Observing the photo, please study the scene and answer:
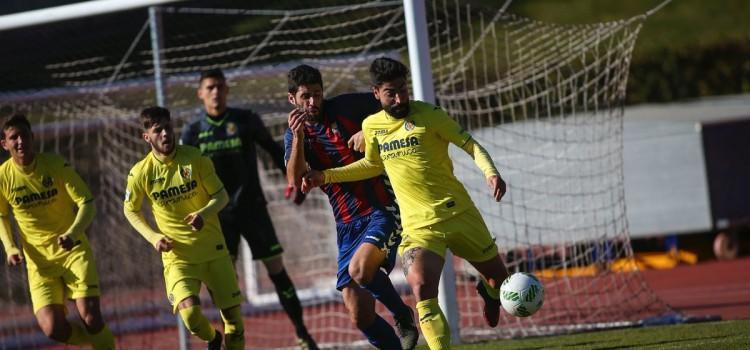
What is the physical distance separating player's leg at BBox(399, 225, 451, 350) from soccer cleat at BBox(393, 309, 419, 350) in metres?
0.84

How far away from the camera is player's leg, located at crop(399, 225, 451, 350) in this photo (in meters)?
7.04

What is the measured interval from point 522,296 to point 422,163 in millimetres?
1025

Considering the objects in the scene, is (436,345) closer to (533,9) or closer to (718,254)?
(718,254)

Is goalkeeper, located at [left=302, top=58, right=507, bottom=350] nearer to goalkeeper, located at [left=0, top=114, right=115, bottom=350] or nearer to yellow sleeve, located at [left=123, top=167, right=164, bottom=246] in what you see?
yellow sleeve, located at [left=123, top=167, right=164, bottom=246]

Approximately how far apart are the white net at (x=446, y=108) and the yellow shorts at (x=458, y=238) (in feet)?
11.0

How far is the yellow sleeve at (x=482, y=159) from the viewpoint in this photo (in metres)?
6.93

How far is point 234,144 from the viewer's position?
10000 millimetres

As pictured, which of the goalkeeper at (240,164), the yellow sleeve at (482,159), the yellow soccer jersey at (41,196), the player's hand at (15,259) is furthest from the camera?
the goalkeeper at (240,164)

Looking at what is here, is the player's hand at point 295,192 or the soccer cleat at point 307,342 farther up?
the player's hand at point 295,192

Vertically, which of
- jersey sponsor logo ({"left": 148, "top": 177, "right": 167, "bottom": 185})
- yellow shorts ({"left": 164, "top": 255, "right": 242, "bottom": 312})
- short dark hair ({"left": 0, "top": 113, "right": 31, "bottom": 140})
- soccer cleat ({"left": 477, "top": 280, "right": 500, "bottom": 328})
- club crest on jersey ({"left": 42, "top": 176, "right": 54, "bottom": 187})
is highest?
short dark hair ({"left": 0, "top": 113, "right": 31, "bottom": 140})

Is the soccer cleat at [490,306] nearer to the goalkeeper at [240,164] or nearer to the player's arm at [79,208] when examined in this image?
the goalkeeper at [240,164]

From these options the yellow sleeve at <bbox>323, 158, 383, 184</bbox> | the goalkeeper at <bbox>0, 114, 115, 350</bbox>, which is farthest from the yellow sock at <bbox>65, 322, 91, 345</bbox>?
the yellow sleeve at <bbox>323, 158, 383, 184</bbox>

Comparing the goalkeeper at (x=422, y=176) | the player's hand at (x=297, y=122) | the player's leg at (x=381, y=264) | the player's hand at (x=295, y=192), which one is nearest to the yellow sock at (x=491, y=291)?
the goalkeeper at (x=422, y=176)

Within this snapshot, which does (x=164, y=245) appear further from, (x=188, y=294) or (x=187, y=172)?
(x=187, y=172)
